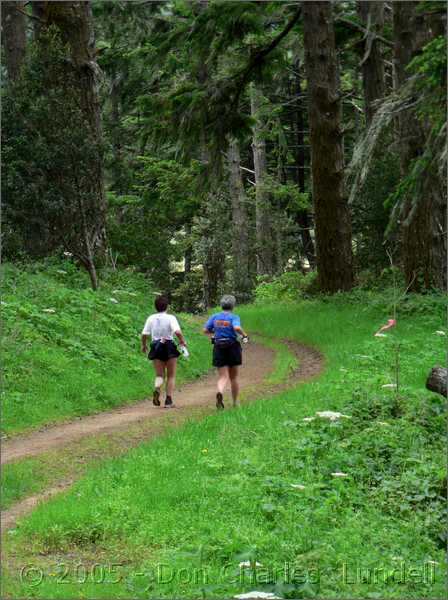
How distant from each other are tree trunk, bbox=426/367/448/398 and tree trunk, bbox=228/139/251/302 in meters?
24.8

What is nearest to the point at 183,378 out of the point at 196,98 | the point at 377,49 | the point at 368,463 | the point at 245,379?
the point at 245,379

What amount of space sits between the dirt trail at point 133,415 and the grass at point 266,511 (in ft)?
1.65

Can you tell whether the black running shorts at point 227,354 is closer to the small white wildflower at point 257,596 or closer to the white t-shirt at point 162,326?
the white t-shirt at point 162,326

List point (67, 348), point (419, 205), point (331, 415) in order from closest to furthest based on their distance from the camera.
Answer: point (331, 415) → point (67, 348) → point (419, 205)

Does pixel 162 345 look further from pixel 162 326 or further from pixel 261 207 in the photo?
pixel 261 207

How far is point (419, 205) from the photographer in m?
21.1

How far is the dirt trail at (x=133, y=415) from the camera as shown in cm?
912

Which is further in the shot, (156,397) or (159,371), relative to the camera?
(159,371)

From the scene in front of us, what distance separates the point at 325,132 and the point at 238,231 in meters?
13.1

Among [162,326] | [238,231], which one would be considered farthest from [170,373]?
[238,231]

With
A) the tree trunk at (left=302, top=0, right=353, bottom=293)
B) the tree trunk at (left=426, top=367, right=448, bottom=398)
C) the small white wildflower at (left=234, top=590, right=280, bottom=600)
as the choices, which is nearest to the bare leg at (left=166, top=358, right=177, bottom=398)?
the tree trunk at (left=426, top=367, right=448, bottom=398)

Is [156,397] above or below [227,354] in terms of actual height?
below

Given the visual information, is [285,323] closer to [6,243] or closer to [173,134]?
[173,134]

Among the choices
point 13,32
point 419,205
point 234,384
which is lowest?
point 234,384
